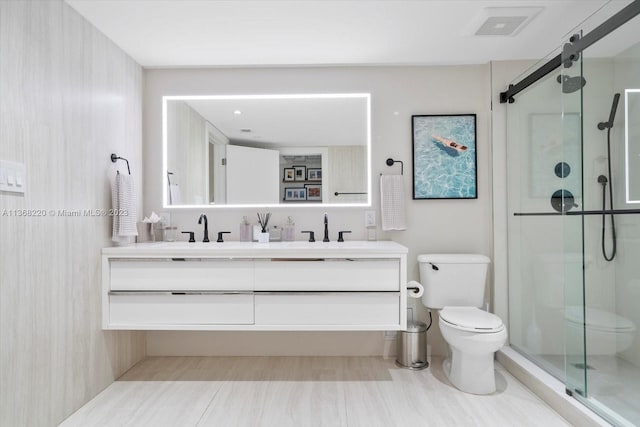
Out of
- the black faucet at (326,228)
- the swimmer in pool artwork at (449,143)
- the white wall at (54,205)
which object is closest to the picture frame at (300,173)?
the black faucet at (326,228)

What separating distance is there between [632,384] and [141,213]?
3.09 metres

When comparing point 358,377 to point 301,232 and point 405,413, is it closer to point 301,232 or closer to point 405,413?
point 405,413

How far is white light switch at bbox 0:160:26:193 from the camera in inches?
60.2

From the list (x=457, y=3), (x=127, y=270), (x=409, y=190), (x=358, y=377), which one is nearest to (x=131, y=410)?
(x=127, y=270)

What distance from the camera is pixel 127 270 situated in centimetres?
220

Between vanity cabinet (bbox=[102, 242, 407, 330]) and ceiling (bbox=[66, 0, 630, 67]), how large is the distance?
1.32 metres

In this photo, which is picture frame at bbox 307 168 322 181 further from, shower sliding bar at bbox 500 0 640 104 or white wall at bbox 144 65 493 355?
shower sliding bar at bbox 500 0 640 104

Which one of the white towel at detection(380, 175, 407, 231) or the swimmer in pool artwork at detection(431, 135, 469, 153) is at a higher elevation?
the swimmer in pool artwork at detection(431, 135, 469, 153)

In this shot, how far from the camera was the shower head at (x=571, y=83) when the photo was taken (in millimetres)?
1896

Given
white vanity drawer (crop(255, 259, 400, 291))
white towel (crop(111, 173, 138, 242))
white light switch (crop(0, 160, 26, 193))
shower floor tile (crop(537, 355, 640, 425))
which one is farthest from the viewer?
white towel (crop(111, 173, 138, 242))

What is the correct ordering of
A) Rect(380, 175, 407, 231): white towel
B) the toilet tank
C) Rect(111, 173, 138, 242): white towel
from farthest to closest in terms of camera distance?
Rect(380, 175, 407, 231): white towel → the toilet tank → Rect(111, 173, 138, 242): white towel

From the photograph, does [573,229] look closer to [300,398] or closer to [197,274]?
[300,398]

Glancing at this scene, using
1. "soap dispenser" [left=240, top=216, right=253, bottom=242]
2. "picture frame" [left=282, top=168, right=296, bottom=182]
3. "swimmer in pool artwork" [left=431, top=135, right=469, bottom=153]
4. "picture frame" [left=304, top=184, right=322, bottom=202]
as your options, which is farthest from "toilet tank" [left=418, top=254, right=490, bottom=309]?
"soap dispenser" [left=240, top=216, right=253, bottom=242]

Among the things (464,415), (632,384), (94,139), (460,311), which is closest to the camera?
(632,384)
